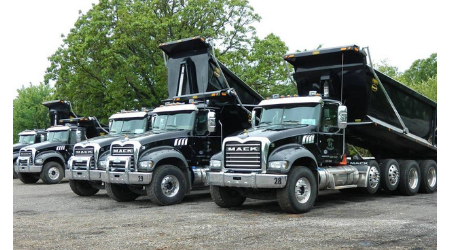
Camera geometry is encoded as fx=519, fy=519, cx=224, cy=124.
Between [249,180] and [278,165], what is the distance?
680mm

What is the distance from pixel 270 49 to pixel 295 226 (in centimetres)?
2057

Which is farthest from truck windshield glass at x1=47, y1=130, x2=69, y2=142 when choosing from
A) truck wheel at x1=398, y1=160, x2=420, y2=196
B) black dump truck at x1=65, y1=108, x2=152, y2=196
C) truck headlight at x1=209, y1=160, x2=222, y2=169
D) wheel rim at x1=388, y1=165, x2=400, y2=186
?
truck wheel at x1=398, y1=160, x2=420, y2=196

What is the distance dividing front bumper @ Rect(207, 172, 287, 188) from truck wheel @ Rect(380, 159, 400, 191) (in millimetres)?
4594

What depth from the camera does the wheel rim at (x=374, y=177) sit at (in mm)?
13339

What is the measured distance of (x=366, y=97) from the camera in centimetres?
1300

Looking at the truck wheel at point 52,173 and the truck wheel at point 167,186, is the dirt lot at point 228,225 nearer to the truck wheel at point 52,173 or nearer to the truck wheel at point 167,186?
the truck wheel at point 167,186

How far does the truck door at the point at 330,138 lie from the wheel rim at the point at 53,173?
522 inches

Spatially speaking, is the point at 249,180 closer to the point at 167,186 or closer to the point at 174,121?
the point at 167,186

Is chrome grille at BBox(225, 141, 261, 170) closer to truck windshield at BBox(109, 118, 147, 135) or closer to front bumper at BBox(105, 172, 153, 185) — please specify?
front bumper at BBox(105, 172, 153, 185)

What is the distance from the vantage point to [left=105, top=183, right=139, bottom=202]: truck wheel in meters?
14.0

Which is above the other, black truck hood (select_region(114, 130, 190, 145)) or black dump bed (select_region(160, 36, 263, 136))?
black dump bed (select_region(160, 36, 263, 136))
